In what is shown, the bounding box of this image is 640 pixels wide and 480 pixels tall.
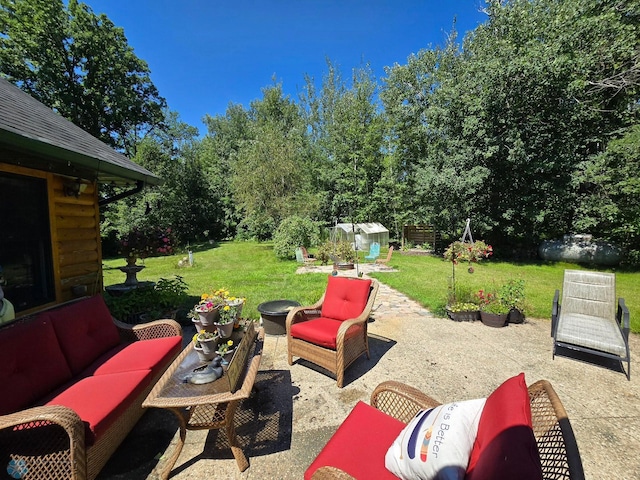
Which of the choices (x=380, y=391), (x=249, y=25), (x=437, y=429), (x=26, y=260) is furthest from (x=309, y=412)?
(x=249, y=25)

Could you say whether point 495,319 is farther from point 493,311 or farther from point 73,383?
point 73,383

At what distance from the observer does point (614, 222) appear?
35.5 ft

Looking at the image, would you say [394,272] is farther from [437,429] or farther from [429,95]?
[429,95]

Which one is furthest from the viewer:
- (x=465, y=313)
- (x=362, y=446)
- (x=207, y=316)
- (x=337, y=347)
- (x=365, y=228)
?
(x=365, y=228)

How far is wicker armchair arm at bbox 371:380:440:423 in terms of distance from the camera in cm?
198

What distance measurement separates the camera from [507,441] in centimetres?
110

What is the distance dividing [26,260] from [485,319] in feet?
22.5

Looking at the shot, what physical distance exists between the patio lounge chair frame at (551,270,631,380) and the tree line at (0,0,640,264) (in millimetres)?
7454

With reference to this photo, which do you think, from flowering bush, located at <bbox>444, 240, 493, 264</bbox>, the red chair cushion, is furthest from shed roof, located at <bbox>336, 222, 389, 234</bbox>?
the red chair cushion

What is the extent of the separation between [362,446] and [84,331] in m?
2.89

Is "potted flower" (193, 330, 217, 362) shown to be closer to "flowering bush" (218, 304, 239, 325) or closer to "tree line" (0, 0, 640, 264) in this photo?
"flowering bush" (218, 304, 239, 325)

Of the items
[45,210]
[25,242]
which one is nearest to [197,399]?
[25,242]

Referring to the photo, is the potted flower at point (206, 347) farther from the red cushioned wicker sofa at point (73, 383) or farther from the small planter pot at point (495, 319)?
the small planter pot at point (495, 319)

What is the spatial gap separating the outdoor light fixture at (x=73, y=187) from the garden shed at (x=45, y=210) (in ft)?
0.04
